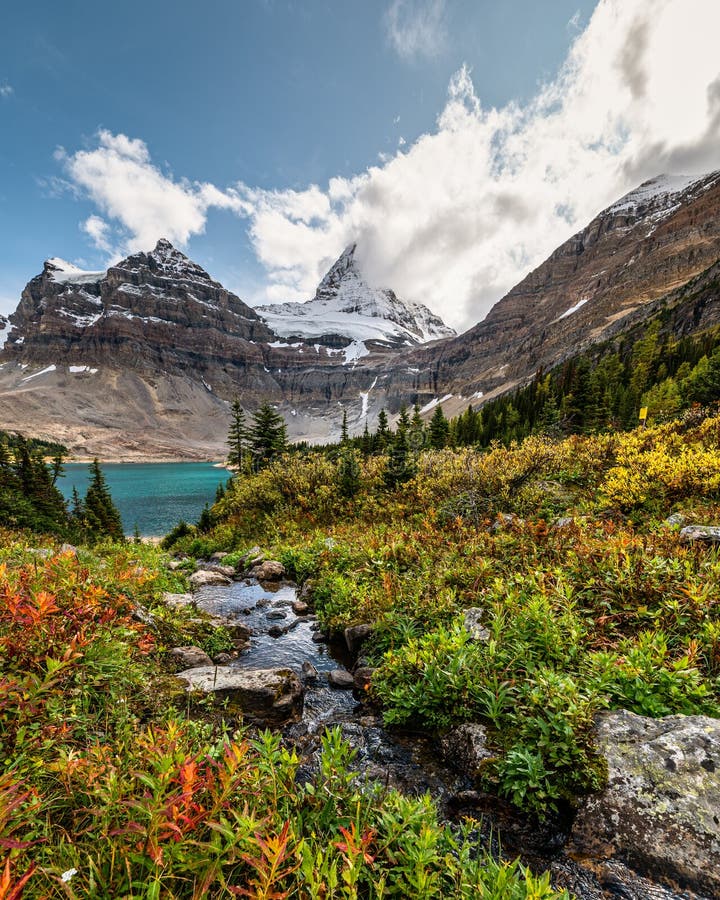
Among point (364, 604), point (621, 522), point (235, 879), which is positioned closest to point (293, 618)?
point (364, 604)

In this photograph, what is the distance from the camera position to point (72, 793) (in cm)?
260

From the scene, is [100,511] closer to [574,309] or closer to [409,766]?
[409,766]

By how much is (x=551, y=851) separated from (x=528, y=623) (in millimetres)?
2423

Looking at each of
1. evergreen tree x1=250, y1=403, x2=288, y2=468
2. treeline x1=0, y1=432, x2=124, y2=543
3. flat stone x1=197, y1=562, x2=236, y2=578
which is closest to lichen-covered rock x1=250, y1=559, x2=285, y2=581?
flat stone x1=197, y1=562, x2=236, y2=578

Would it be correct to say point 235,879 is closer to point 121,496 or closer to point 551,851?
point 551,851

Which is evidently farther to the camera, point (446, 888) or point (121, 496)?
point (121, 496)

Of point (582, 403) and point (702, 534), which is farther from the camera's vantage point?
point (582, 403)

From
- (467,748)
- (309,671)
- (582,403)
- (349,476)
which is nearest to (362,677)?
(309,671)

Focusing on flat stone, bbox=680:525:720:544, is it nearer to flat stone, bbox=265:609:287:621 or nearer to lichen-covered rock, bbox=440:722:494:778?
lichen-covered rock, bbox=440:722:494:778

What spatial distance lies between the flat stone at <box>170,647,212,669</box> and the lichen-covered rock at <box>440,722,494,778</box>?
4237mm

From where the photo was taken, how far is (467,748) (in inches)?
162

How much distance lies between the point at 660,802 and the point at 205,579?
12.0 metres

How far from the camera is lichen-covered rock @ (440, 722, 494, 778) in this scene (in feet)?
13.0

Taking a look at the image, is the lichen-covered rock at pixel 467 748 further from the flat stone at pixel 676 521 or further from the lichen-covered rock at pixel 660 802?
the flat stone at pixel 676 521
